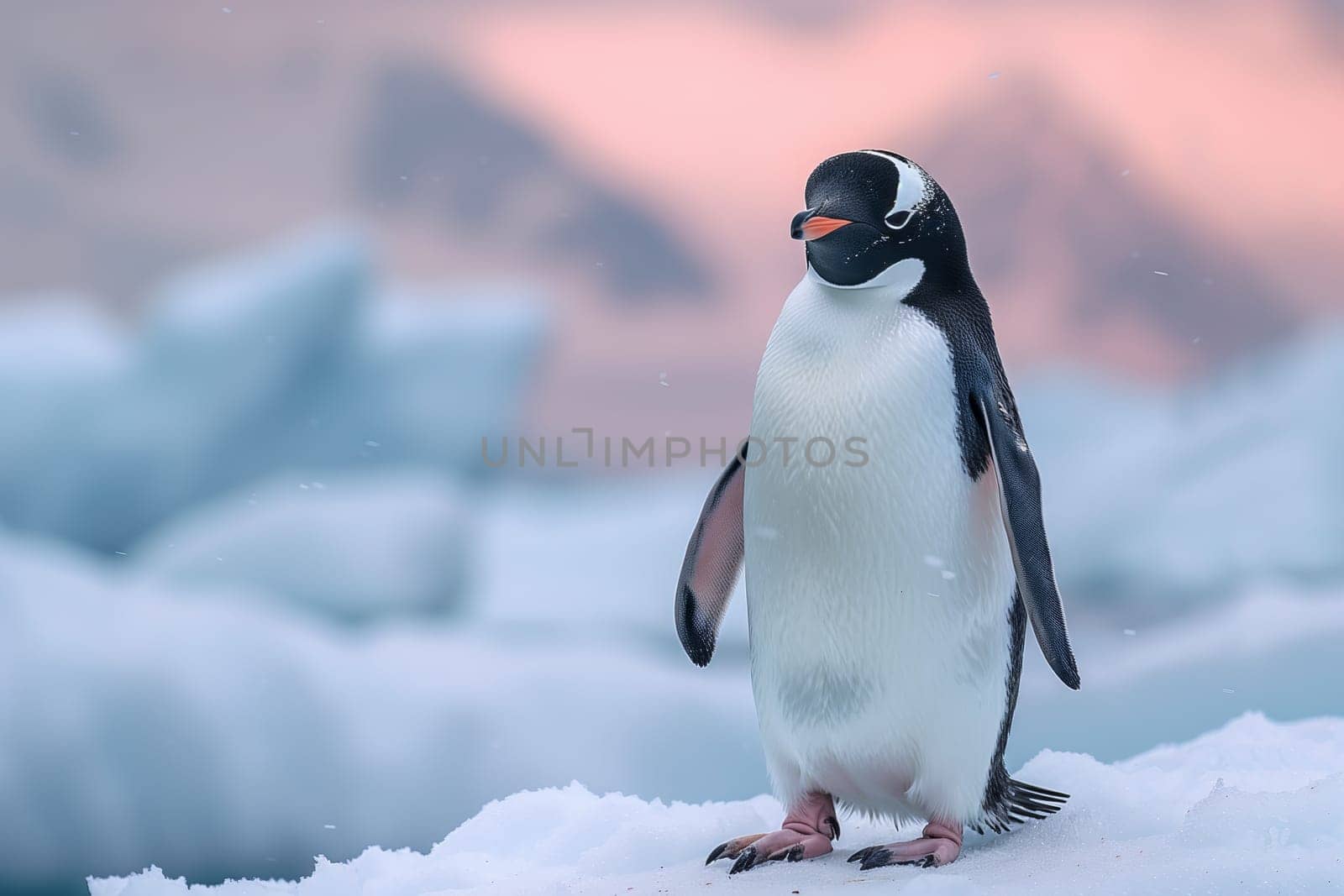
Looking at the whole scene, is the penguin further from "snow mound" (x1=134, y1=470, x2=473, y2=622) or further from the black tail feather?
"snow mound" (x1=134, y1=470, x2=473, y2=622)

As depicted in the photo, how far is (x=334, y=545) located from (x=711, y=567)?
105 inches

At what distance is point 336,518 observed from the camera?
442 centimetres

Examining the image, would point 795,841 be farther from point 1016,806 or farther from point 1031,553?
point 1031,553

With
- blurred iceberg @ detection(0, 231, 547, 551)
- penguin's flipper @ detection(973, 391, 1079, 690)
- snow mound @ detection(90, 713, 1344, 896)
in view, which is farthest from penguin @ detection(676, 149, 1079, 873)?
blurred iceberg @ detection(0, 231, 547, 551)

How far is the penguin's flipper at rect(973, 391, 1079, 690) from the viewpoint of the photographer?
5.65ft

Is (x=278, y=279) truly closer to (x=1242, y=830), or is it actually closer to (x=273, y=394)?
(x=273, y=394)

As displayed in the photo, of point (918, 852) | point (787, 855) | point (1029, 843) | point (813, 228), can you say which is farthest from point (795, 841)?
point (813, 228)

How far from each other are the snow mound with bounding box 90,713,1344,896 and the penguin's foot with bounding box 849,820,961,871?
0.02m

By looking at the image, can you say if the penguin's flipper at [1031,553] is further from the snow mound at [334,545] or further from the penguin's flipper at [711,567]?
the snow mound at [334,545]

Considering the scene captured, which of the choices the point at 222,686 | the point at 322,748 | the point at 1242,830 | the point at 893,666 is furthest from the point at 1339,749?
the point at 222,686

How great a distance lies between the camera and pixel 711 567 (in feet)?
7.00

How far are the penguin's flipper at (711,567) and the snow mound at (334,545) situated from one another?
237cm

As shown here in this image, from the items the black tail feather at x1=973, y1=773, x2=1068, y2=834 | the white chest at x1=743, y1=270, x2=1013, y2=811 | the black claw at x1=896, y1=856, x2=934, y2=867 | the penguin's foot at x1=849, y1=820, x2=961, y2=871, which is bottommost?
the black claw at x1=896, y1=856, x2=934, y2=867

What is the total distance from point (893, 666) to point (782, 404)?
46cm
